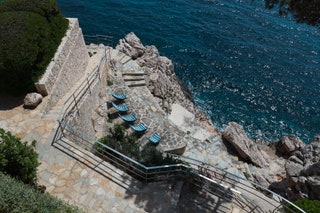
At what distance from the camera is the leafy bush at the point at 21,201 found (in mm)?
7516

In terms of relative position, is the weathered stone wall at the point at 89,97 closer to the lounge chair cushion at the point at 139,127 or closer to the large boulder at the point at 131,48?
the lounge chair cushion at the point at 139,127

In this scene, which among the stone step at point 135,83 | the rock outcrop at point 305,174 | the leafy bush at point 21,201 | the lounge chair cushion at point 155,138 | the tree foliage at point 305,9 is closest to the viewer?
the leafy bush at point 21,201

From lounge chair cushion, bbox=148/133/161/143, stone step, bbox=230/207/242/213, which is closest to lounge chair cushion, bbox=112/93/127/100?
lounge chair cushion, bbox=148/133/161/143

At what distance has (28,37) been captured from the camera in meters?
14.3

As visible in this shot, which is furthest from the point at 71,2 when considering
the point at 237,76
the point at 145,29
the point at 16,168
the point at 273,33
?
the point at 16,168

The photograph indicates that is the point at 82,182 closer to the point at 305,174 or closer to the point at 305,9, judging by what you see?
the point at 305,174

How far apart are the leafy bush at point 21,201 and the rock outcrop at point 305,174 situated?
43.1ft

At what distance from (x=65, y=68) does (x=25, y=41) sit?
313cm

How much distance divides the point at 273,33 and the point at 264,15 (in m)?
5.67

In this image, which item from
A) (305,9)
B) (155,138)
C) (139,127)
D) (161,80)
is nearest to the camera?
(305,9)

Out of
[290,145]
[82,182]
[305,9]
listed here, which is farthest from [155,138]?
[290,145]

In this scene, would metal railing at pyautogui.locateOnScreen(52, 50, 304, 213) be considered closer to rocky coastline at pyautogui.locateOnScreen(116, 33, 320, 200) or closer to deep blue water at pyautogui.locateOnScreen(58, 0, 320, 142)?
rocky coastline at pyautogui.locateOnScreen(116, 33, 320, 200)

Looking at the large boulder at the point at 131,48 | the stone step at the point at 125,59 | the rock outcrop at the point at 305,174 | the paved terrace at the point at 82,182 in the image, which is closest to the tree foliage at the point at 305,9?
the rock outcrop at the point at 305,174

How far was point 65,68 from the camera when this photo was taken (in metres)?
16.8
